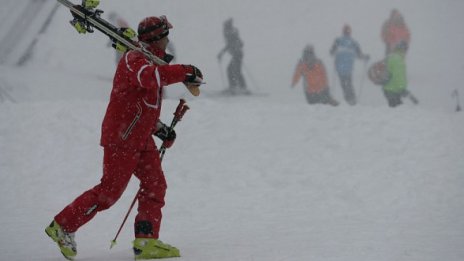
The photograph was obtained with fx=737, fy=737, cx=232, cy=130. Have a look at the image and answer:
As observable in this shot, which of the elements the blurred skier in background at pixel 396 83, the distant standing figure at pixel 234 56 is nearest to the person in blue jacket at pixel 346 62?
the blurred skier in background at pixel 396 83

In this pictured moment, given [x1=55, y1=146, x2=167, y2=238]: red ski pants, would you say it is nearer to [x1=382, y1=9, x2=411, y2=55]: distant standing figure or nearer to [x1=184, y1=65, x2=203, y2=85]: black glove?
[x1=184, y1=65, x2=203, y2=85]: black glove

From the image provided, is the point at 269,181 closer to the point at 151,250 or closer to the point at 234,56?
the point at 151,250

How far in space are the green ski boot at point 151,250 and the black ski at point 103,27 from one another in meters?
1.19

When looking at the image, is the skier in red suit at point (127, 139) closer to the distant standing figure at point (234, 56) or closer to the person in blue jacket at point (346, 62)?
the person in blue jacket at point (346, 62)

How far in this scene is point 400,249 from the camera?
16.1ft

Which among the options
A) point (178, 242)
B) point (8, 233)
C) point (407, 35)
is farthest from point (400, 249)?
point (407, 35)

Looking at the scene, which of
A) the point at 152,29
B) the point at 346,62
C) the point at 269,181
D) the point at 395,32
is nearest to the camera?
the point at 152,29

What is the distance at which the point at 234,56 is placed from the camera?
15.8m

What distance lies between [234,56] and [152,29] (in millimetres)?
10991

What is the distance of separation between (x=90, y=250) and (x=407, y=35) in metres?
11.2

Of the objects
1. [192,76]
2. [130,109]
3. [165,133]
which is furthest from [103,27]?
[165,133]

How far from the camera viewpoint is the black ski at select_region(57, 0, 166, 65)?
483 cm

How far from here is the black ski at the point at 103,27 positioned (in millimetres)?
4832

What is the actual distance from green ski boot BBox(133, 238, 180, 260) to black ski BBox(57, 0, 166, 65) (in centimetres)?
119
